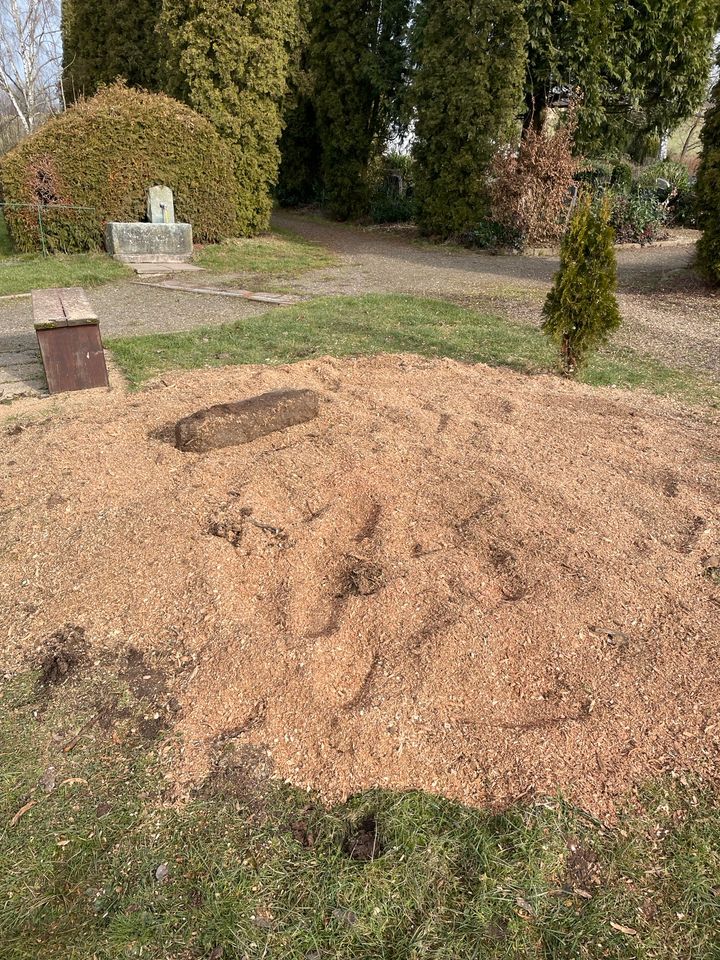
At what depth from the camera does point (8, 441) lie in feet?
14.9

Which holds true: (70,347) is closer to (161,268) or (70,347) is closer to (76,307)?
(76,307)

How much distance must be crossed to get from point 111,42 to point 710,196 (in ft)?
63.7

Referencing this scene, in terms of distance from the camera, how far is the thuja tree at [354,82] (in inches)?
717

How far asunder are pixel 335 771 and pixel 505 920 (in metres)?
0.67

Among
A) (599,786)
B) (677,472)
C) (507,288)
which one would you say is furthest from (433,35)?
(599,786)

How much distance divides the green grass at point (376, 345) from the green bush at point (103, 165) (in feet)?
21.2

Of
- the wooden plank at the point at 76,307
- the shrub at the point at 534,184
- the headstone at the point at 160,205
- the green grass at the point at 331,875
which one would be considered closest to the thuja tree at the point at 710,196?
the shrub at the point at 534,184

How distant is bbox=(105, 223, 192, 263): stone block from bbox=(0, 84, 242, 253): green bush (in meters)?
0.66

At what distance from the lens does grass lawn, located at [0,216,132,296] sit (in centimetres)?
1030

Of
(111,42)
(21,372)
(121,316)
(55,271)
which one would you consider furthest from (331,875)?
(111,42)

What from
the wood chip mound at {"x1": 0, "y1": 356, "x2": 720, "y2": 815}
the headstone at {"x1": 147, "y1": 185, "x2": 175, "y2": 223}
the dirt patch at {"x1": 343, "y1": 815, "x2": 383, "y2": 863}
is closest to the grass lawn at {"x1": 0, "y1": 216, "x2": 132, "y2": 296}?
the headstone at {"x1": 147, "y1": 185, "x2": 175, "y2": 223}

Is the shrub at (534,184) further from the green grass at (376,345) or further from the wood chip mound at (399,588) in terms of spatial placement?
the wood chip mound at (399,588)

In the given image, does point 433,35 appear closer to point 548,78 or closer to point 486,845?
point 548,78

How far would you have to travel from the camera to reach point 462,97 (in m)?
15.1
